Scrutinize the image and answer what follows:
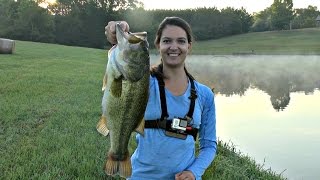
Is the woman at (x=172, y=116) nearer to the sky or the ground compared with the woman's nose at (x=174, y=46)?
nearer to the ground

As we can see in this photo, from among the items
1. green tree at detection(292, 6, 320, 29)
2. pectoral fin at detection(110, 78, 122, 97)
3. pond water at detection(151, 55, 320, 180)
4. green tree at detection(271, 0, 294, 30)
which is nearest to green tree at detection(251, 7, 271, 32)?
green tree at detection(271, 0, 294, 30)

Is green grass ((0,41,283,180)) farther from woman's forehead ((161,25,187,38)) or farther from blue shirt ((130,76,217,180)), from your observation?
woman's forehead ((161,25,187,38))

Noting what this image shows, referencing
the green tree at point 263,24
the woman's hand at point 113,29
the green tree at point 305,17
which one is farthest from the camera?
the green tree at point 263,24

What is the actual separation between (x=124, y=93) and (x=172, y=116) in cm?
53

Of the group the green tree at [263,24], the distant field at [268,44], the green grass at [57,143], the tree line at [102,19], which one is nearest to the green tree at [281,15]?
the tree line at [102,19]

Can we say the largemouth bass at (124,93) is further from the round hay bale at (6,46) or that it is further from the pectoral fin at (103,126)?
the round hay bale at (6,46)

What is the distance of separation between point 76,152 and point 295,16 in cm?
8854

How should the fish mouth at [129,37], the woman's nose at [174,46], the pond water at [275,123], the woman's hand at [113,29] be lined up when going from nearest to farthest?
the fish mouth at [129,37] < the woman's hand at [113,29] < the woman's nose at [174,46] < the pond water at [275,123]

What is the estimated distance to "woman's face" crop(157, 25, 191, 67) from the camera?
10.5 feet

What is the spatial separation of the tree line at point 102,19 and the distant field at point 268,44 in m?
4.27

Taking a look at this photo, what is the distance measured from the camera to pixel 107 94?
107 inches

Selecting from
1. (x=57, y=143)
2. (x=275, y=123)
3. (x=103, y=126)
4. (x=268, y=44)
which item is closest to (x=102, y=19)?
(x=268, y=44)

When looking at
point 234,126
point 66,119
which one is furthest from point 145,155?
point 234,126

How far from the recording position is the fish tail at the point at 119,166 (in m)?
2.86
